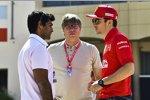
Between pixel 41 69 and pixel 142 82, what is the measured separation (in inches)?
590

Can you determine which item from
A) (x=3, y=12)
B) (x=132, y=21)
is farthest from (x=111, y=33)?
(x=3, y=12)

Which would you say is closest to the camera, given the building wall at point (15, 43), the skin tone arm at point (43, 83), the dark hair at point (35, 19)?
the skin tone arm at point (43, 83)

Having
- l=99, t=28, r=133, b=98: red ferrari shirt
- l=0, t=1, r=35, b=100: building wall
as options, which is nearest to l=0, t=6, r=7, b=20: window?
l=0, t=1, r=35, b=100: building wall

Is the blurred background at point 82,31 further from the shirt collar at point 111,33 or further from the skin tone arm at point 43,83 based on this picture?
the skin tone arm at point 43,83

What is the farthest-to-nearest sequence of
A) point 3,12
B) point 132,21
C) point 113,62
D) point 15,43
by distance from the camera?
point 3,12, point 15,43, point 132,21, point 113,62

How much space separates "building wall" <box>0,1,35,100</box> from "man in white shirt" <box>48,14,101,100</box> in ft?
50.1

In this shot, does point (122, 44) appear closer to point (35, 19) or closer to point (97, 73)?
point (35, 19)

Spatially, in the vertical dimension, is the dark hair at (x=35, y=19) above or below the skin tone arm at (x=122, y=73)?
above

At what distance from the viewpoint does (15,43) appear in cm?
2009

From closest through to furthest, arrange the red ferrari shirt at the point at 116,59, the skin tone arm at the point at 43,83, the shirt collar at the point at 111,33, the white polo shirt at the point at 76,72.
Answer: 1. the skin tone arm at the point at 43,83
2. the red ferrari shirt at the point at 116,59
3. the shirt collar at the point at 111,33
4. the white polo shirt at the point at 76,72

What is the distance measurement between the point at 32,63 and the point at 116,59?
30.2 inches

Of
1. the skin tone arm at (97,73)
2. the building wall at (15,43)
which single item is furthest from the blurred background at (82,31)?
the skin tone arm at (97,73)

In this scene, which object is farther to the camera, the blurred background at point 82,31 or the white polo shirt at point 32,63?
the blurred background at point 82,31

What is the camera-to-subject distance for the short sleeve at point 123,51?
396cm
